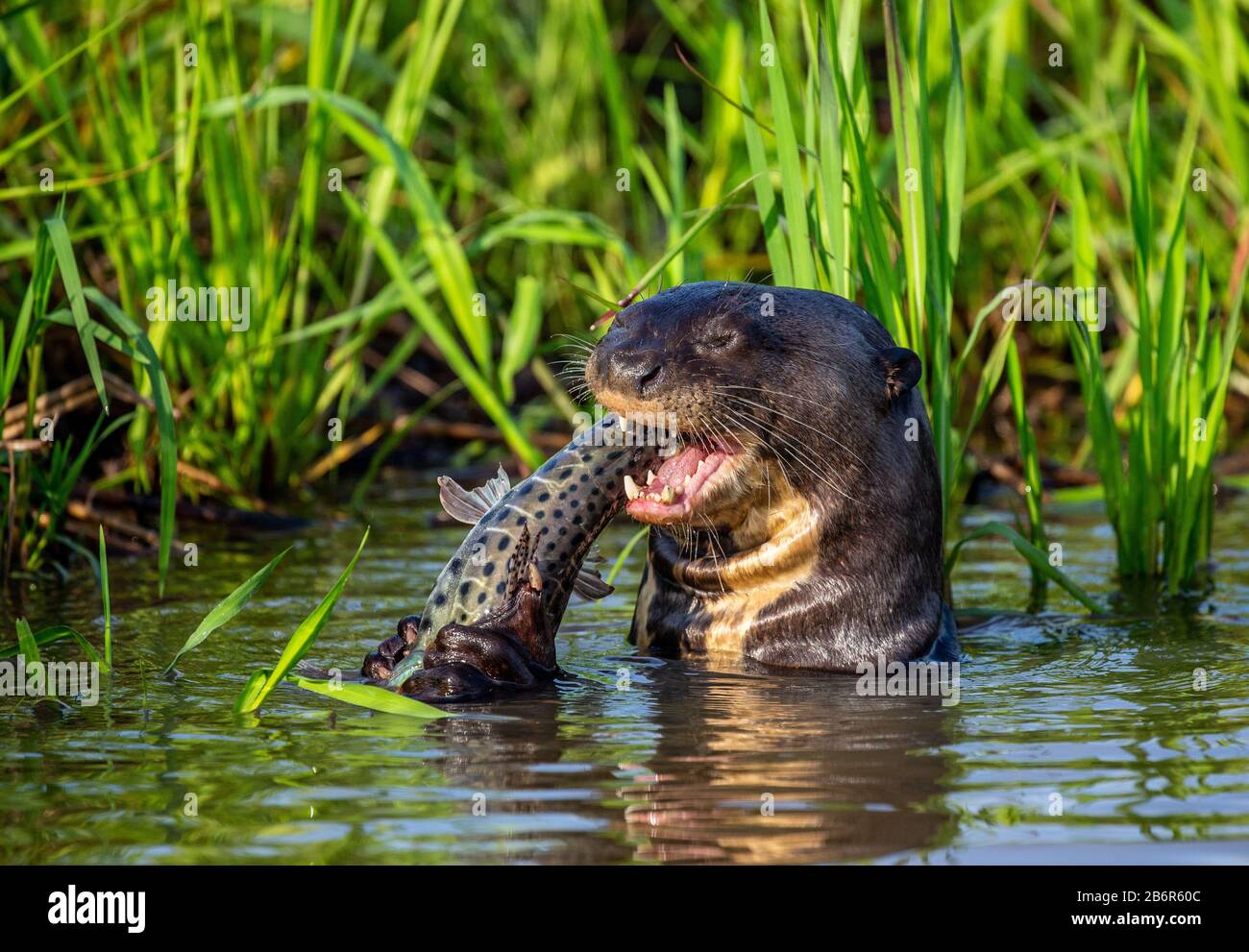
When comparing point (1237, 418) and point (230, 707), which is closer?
point (230, 707)

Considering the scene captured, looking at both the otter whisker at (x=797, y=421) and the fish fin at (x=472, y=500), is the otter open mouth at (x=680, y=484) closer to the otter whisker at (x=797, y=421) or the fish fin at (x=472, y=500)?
the otter whisker at (x=797, y=421)

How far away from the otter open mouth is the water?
1.21 ft

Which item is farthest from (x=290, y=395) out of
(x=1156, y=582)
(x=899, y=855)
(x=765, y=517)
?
(x=899, y=855)

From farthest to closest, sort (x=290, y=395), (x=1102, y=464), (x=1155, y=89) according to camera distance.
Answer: (x=1155, y=89)
(x=290, y=395)
(x=1102, y=464)

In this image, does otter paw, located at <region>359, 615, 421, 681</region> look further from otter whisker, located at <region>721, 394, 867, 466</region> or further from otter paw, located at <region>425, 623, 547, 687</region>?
otter whisker, located at <region>721, 394, 867, 466</region>

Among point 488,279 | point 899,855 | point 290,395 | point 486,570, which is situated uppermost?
point 488,279

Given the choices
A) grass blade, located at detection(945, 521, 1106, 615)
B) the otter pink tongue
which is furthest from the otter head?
grass blade, located at detection(945, 521, 1106, 615)

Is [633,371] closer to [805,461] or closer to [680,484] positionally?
[680,484]

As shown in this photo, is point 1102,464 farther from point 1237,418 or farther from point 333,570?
point 1237,418

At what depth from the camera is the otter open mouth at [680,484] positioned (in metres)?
3.77

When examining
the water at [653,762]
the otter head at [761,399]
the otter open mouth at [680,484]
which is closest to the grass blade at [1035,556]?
the water at [653,762]

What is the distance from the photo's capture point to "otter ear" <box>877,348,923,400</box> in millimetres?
3980

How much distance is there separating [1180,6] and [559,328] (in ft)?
9.34

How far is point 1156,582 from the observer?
4.96 m
